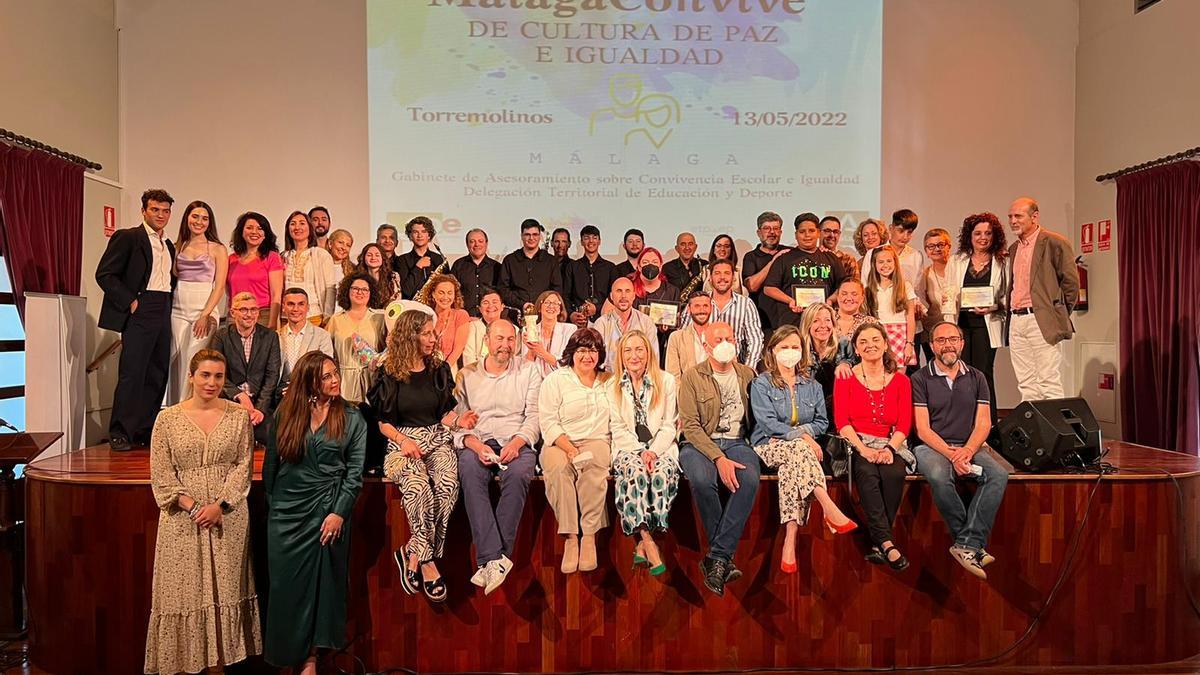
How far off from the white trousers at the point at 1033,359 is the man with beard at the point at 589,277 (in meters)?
2.89

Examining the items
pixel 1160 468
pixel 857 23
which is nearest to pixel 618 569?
pixel 1160 468

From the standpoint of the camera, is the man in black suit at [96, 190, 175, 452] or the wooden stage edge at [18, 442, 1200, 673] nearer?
the wooden stage edge at [18, 442, 1200, 673]

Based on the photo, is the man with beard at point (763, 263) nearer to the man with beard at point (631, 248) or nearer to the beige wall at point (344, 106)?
the man with beard at point (631, 248)

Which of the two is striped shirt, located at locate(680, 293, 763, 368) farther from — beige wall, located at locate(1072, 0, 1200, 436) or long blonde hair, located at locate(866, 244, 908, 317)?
beige wall, located at locate(1072, 0, 1200, 436)

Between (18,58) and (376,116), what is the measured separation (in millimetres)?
2483

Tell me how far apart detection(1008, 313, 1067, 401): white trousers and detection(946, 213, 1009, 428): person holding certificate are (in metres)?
0.14

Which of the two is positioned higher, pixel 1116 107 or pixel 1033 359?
pixel 1116 107

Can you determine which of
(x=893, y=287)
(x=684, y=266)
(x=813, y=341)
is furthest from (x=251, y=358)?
(x=893, y=287)

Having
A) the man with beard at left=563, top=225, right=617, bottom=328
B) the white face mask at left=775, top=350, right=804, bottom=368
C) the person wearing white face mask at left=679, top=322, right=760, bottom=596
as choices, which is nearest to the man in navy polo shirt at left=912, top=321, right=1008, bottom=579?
the white face mask at left=775, top=350, right=804, bottom=368

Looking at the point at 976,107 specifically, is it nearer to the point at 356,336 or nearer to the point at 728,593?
the point at 728,593

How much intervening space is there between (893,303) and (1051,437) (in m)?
1.37

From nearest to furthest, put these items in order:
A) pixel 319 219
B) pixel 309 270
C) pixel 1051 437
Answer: pixel 1051 437 < pixel 309 270 < pixel 319 219

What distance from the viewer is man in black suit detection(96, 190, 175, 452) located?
479 centimetres

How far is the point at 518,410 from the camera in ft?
12.8
